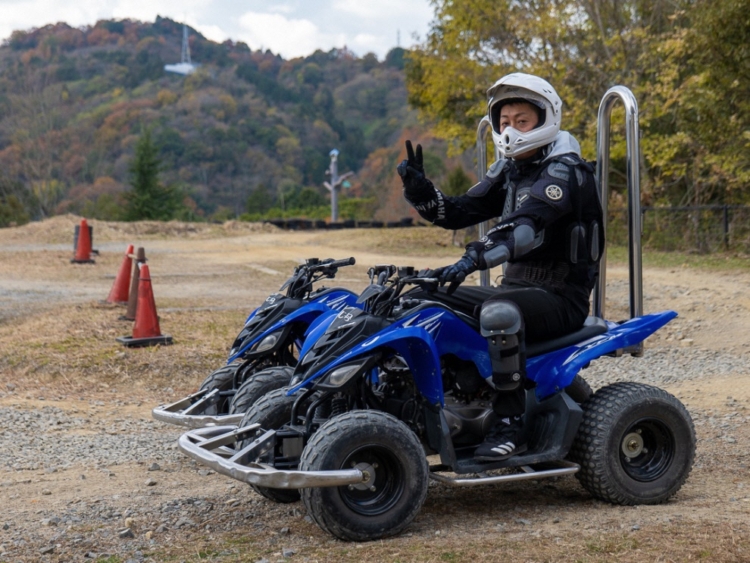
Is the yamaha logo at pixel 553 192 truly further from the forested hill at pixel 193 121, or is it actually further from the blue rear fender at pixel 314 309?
the forested hill at pixel 193 121

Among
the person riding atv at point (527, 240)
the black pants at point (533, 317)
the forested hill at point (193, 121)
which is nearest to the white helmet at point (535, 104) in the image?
the person riding atv at point (527, 240)

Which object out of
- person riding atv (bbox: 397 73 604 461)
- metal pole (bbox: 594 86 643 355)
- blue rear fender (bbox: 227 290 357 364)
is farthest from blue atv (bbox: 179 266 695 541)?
blue rear fender (bbox: 227 290 357 364)

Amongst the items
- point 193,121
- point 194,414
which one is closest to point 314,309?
point 194,414

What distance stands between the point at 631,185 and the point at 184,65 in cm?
13158

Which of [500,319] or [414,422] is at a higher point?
[500,319]

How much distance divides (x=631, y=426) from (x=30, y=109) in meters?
77.9

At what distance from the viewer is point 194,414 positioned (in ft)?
21.6

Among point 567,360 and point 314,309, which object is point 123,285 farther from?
point 567,360

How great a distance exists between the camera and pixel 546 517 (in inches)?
206

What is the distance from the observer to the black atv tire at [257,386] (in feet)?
20.7

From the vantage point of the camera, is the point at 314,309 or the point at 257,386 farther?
the point at 314,309

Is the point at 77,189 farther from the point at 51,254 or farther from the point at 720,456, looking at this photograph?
the point at 720,456

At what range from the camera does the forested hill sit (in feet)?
258

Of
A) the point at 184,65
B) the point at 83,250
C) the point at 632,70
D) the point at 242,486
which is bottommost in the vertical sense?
the point at 242,486
